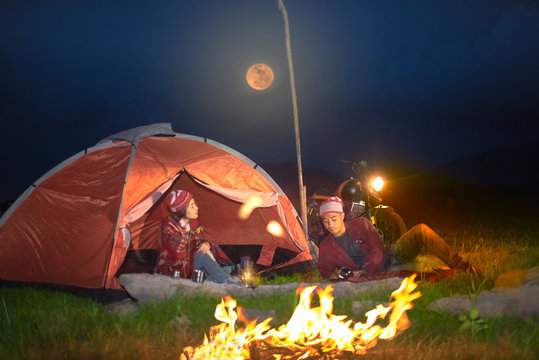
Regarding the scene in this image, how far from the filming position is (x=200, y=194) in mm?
7238

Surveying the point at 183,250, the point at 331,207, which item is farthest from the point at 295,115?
the point at 183,250

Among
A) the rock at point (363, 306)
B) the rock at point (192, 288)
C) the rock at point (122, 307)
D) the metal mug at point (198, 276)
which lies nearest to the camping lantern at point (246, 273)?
the metal mug at point (198, 276)

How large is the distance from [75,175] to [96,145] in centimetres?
46

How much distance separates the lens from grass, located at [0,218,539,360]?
2891 millimetres

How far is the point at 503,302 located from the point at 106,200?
426 cm

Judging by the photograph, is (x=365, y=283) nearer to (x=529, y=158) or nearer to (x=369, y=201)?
(x=369, y=201)

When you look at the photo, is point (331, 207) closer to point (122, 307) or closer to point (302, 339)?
point (302, 339)

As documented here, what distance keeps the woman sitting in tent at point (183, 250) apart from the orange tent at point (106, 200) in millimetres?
348

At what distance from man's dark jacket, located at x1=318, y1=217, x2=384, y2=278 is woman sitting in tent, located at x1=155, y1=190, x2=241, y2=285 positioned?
1.08 metres

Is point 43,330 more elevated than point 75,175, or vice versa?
point 75,175

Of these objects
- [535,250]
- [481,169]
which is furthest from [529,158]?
[535,250]

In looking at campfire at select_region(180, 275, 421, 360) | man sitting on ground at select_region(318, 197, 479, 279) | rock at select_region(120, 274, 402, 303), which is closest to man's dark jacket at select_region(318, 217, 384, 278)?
man sitting on ground at select_region(318, 197, 479, 279)

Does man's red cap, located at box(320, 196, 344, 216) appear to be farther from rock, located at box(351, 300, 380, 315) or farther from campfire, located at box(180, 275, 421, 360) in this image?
campfire, located at box(180, 275, 421, 360)

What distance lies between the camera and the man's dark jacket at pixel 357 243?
485cm
